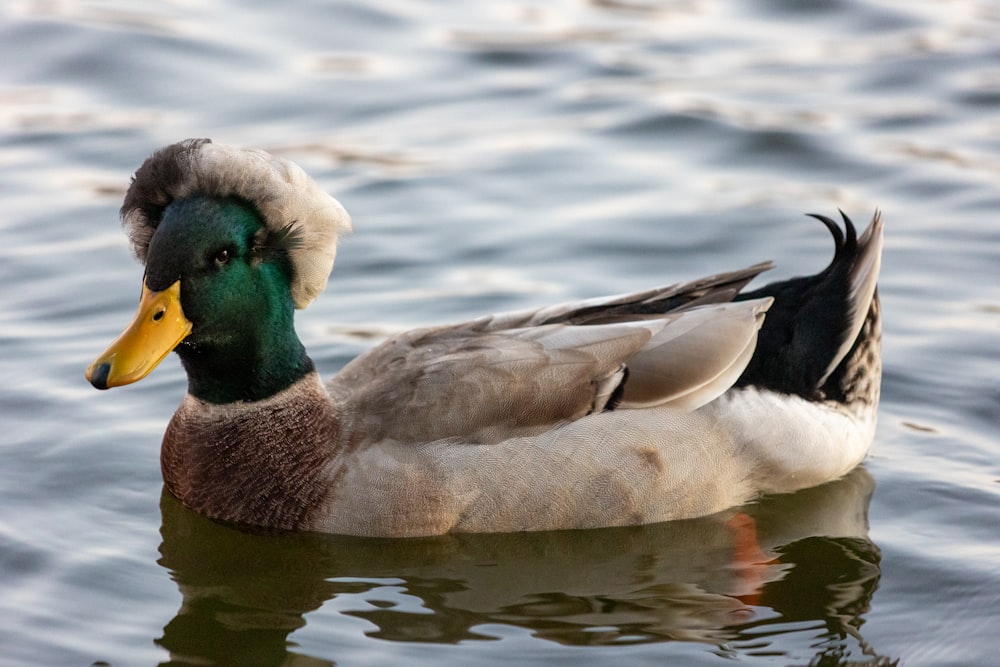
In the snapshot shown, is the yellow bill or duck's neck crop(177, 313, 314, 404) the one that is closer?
the yellow bill

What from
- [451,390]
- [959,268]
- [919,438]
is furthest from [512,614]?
[959,268]

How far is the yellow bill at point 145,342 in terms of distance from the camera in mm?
5570

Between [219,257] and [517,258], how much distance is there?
10.7 ft

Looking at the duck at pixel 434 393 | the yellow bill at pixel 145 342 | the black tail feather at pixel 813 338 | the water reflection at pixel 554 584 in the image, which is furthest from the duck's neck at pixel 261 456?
the black tail feather at pixel 813 338

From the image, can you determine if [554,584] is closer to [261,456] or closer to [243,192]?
[261,456]

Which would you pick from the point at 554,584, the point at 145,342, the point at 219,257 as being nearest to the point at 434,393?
the point at 554,584

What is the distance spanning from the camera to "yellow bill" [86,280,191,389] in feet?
18.3

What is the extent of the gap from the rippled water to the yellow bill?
807mm

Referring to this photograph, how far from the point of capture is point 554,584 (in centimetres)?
578

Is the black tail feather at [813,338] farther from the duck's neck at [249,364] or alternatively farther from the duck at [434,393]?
the duck's neck at [249,364]

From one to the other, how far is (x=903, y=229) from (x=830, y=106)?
2168mm

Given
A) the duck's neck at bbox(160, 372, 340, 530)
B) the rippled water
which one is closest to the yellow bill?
the duck's neck at bbox(160, 372, 340, 530)

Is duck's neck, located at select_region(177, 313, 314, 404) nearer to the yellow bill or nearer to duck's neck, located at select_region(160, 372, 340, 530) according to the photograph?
duck's neck, located at select_region(160, 372, 340, 530)

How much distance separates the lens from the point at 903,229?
9062mm
